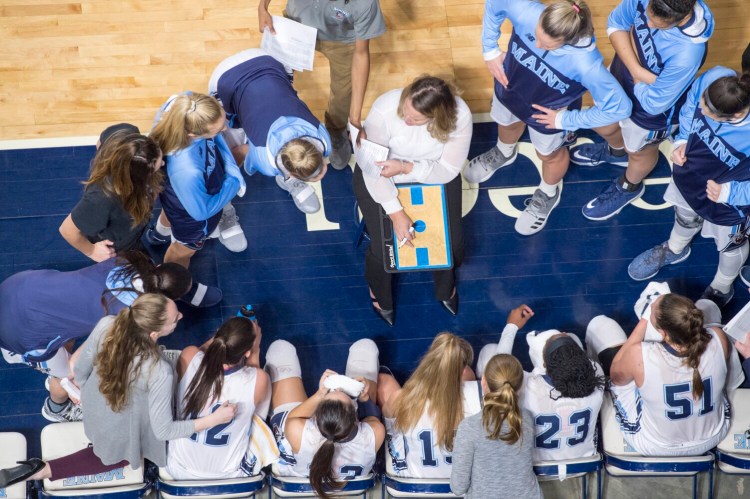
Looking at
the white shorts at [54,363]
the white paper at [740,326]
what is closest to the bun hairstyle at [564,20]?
the white paper at [740,326]

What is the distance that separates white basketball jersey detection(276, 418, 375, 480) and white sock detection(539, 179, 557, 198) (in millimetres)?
1881

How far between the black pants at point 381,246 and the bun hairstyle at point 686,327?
46.4 inches

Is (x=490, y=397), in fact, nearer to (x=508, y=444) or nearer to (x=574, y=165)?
(x=508, y=444)

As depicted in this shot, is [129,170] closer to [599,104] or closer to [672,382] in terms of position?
[599,104]

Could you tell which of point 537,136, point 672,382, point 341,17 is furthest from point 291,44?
point 672,382

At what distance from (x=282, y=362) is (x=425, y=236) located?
3.50 feet

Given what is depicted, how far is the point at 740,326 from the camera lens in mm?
4230

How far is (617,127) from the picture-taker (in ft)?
15.3

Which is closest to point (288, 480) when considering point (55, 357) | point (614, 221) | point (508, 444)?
point (508, 444)

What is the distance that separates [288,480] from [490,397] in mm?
1130

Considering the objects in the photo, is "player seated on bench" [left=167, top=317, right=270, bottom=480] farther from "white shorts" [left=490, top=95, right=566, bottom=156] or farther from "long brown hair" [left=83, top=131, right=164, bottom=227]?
"white shorts" [left=490, top=95, right=566, bottom=156]

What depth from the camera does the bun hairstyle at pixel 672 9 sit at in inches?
144

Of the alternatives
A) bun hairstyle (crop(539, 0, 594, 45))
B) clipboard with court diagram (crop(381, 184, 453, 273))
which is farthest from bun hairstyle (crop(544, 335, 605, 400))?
bun hairstyle (crop(539, 0, 594, 45))

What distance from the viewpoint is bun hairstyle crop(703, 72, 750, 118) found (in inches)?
140
